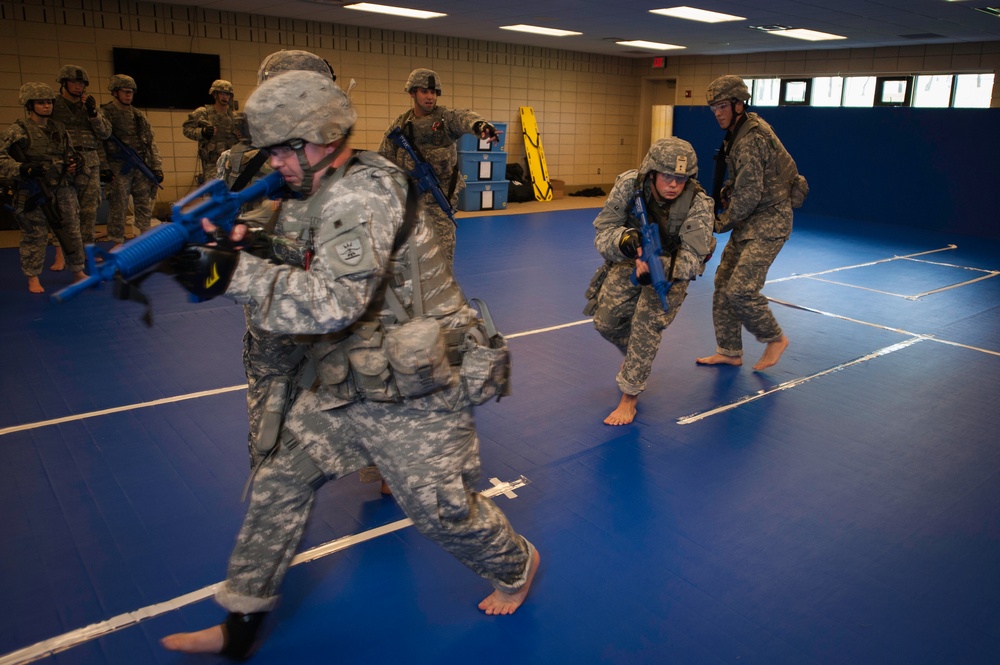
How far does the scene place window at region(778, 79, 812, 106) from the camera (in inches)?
601

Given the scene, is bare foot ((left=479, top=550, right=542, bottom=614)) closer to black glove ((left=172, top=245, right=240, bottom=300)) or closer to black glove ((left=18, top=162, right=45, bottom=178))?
black glove ((left=172, top=245, right=240, bottom=300))

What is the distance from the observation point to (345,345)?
210cm

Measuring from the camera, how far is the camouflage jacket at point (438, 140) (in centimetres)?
557

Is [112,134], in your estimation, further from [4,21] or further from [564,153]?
[564,153]

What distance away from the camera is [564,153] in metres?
A: 16.9

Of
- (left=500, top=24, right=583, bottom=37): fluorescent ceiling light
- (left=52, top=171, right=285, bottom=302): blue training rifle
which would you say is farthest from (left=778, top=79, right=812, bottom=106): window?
(left=52, top=171, right=285, bottom=302): blue training rifle

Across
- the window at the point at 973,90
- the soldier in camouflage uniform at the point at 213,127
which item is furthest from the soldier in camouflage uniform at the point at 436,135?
the window at the point at 973,90

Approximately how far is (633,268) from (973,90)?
12665 millimetres

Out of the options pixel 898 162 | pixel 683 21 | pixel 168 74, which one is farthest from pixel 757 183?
pixel 898 162

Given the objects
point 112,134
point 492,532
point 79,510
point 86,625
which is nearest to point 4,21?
point 112,134

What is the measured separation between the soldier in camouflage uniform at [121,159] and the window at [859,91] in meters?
13.0

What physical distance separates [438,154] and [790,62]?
12.4 meters

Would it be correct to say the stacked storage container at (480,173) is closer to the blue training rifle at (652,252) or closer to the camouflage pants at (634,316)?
the camouflage pants at (634,316)

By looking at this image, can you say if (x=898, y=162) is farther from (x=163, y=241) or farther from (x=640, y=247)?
(x=163, y=241)
